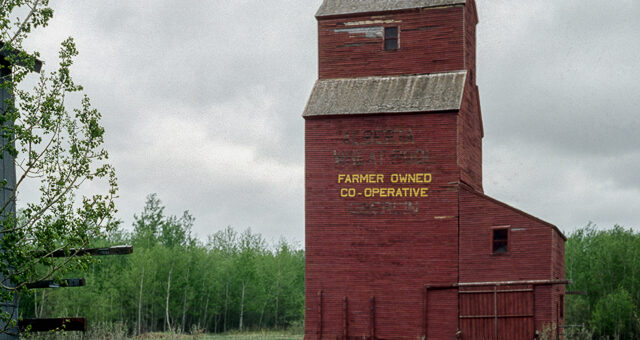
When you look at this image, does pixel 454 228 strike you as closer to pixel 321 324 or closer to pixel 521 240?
pixel 521 240

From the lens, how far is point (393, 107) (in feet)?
102

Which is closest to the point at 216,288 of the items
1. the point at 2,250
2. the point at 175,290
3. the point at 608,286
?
the point at 175,290

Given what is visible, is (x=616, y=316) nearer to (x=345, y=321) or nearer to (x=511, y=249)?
(x=511, y=249)

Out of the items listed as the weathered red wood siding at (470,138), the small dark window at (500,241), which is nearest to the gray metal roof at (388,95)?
the weathered red wood siding at (470,138)

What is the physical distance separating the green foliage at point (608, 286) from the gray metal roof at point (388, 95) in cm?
2424

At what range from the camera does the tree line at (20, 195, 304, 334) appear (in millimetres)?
54469

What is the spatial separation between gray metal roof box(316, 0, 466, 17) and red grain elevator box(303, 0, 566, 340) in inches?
3.8

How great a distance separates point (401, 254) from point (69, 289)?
31.8 metres

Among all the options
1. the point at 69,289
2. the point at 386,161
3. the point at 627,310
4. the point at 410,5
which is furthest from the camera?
the point at 69,289

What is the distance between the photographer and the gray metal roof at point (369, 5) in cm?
3272

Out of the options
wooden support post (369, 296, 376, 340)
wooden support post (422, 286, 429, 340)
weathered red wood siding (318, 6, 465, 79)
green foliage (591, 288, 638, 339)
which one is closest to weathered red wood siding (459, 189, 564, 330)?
wooden support post (422, 286, 429, 340)

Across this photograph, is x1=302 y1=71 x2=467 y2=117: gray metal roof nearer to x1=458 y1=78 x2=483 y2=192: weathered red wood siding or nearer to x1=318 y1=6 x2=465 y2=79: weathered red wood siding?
x1=318 y1=6 x2=465 y2=79: weathered red wood siding

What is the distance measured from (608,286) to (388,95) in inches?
1219

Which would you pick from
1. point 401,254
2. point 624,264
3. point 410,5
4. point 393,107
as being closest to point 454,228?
point 401,254
